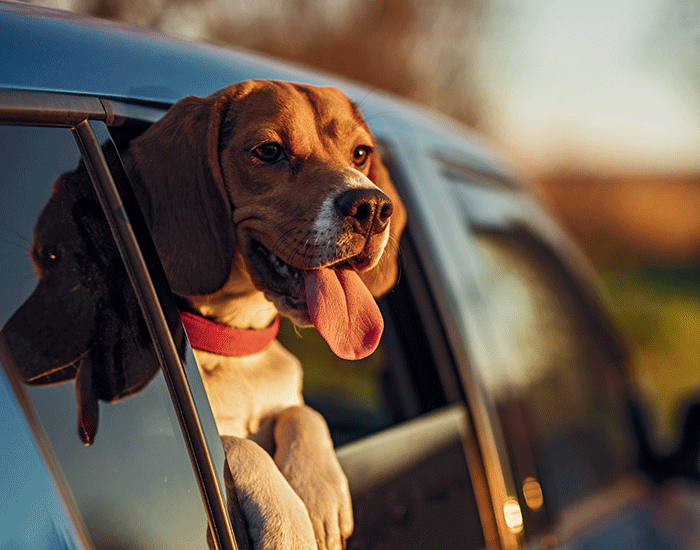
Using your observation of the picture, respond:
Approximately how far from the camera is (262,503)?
124cm

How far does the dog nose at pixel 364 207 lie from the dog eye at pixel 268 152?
19cm

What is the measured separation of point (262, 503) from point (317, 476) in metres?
0.20

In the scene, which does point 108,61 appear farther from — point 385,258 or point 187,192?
point 385,258

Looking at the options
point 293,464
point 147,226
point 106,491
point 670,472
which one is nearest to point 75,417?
point 106,491

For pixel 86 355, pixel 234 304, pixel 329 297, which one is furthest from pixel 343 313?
pixel 86 355

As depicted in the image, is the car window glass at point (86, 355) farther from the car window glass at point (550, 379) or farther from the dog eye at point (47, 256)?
the car window glass at point (550, 379)

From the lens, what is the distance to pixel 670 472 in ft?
10.1


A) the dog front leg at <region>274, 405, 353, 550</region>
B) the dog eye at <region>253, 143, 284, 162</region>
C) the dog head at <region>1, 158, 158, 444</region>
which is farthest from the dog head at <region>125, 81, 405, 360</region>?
the dog front leg at <region>274, 405, 353, 550</region>

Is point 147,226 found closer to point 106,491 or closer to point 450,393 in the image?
point 106,491

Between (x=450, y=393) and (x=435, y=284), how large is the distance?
351mm

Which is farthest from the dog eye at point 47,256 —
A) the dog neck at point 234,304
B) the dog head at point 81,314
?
the dog neck at point 234,304

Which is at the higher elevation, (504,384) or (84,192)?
(84,192)

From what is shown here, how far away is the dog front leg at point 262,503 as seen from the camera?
1.21 m

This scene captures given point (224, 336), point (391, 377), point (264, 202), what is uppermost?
point (264, 202)
